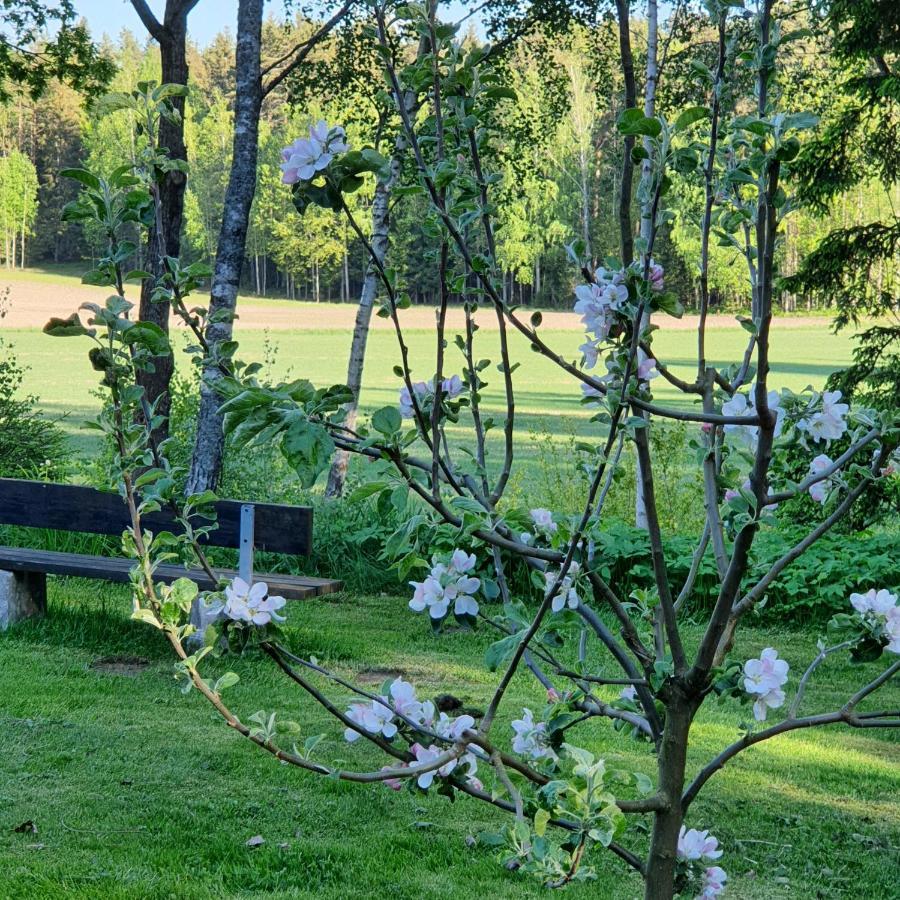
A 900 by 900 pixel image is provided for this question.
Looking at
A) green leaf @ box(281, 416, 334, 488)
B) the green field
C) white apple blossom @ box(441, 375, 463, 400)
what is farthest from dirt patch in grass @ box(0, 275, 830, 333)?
green leaf @ box(281, 416, 334, 488)

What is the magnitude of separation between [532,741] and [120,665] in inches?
151

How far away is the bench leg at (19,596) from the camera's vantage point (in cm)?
564

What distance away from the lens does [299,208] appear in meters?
1.57

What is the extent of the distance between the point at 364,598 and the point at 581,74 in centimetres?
919

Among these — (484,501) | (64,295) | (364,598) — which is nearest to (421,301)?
(64,295)

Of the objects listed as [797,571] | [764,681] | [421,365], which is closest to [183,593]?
[764,681]

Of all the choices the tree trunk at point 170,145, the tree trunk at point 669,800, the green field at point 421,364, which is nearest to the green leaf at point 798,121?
the tree trunk at point 669,800

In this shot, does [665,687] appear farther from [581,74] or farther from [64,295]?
[64,295]

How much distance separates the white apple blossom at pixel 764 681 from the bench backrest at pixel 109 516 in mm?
3516

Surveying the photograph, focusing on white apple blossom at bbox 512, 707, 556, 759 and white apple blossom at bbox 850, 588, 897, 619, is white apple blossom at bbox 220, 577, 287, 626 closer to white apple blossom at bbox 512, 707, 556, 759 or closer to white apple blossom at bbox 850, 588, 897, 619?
white apple blossom at bbox 512, 707, 556, 759

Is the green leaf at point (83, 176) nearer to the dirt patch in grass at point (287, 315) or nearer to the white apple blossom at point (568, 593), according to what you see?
the white apple blossom at point (568, 593)

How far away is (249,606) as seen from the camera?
1610 millimetres

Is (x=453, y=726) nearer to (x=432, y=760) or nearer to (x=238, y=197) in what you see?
(x=432, y=760)

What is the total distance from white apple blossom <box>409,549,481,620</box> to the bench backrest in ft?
10.9
